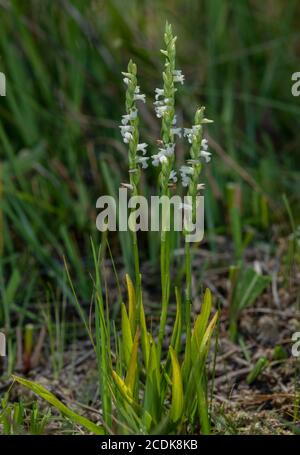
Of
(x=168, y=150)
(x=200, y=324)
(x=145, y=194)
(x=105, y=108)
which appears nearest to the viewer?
(x=168, y=150)

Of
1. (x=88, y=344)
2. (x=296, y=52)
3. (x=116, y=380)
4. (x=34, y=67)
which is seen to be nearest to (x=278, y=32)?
(x=296, y=52)

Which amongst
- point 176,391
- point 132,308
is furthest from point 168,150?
point 176,391

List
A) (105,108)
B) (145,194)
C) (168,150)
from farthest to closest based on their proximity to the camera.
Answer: (105,108)
(145,194)
(168,150)

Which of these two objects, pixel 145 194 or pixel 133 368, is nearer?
pixel 133 368

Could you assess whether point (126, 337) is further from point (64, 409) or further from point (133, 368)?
point (64, 409)

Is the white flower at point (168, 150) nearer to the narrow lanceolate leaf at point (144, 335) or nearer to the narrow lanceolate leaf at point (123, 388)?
the narrow lanceolate leaf at point (144, 335)

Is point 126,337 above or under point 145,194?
under

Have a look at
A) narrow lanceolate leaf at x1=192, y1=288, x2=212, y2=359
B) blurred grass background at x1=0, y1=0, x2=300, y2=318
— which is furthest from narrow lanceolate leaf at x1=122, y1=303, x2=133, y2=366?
blurred grass background at x1=0, y1=0, x2=300, y2=318

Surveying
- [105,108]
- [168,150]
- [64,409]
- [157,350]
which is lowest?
[64,409]
